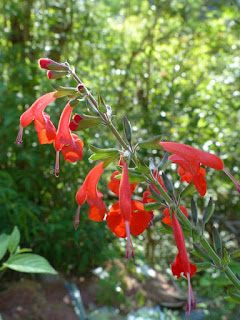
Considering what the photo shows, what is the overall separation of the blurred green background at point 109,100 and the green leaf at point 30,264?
507 millimetres

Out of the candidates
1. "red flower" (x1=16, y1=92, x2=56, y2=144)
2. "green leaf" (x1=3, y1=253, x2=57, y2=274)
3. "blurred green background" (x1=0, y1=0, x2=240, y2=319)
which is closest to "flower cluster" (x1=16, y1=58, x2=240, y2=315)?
"red flower" (x1=16, y1=92, x2=56, y2=144)

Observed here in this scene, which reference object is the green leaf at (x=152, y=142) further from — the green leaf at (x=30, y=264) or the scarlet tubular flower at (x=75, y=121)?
the green leaf at (x=30, y=264)

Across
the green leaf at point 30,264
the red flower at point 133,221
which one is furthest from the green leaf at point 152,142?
the green leaf at point 30,264

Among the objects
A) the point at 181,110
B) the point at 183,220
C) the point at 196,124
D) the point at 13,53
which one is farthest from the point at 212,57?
the point at 183,220

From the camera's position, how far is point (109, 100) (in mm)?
2207

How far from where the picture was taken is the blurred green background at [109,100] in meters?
2.01

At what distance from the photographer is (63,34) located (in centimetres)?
259

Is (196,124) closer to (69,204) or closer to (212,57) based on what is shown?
(69,204)

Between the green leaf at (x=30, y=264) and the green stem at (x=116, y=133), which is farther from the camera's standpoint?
the green leaf at (x=30, y=264)

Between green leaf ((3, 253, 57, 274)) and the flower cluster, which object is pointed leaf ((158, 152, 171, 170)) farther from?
green leaf ((3, 253, 57, 274))

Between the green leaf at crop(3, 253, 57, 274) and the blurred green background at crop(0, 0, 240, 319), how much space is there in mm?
507

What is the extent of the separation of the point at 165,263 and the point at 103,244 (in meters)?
1.36

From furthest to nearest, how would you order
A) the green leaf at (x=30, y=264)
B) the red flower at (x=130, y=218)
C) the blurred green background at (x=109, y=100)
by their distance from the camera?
the blurred green background at (x=109, y=100), the green leaf at (x=30, y=264), the red flower at (x=130, y=218)

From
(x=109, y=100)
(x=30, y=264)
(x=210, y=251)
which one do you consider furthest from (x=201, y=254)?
(x=109, y=100)
